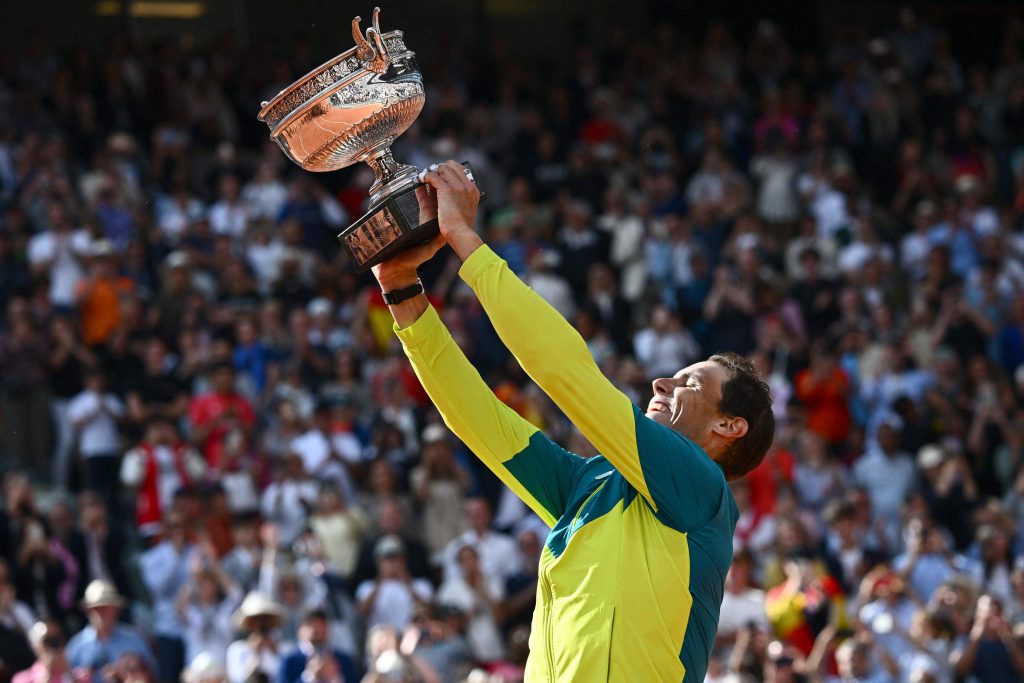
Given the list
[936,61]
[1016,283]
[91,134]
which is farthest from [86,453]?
[936,61]

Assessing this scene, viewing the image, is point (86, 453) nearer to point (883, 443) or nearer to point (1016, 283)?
point (883, 443)

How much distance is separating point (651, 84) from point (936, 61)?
3.10 m

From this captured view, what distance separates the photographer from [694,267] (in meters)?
13.9

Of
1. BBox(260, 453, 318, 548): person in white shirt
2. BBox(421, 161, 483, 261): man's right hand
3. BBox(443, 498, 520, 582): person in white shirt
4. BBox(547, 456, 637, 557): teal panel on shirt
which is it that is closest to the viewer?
BBox(421, 161, 483, 261): man's right hand

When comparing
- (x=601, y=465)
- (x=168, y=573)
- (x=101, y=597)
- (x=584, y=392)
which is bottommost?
(x=168, y=573)

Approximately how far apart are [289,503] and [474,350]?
2358 mm

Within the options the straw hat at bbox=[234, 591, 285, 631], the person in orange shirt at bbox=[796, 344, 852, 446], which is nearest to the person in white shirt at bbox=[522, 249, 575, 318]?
the person in orange shirt at bbox=[796, 344, 852, 446]

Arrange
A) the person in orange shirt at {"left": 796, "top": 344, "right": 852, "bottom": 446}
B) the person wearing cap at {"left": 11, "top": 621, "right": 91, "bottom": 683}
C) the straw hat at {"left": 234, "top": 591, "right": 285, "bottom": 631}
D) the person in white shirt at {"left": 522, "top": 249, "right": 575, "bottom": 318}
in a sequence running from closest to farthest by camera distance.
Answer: the person wearing cap at {"left": 11, "top": 621, "right": 91, "bottom": 683} < the straw hat at {"left": 234, "top": 591, "right": 285, "bottom": 631} < the person in orange shirt at {"left": 796, "top": 344, "right": 852, "bottom": 446} < the person in white shirt at {"left": 522, "top": 249, "right": 575, "bottom": 318}

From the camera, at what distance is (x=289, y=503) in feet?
36.6

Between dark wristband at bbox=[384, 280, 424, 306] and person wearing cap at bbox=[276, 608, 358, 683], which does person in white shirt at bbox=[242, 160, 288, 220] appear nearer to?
person wearing cap at bbox=[276, 608, 358, 683]

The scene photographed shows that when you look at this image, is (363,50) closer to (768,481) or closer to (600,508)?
(600,508)

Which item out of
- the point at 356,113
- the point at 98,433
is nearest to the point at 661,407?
the point at 356,113

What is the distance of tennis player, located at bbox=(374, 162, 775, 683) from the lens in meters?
3.09

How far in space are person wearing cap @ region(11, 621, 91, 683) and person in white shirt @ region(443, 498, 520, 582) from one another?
107 inches
